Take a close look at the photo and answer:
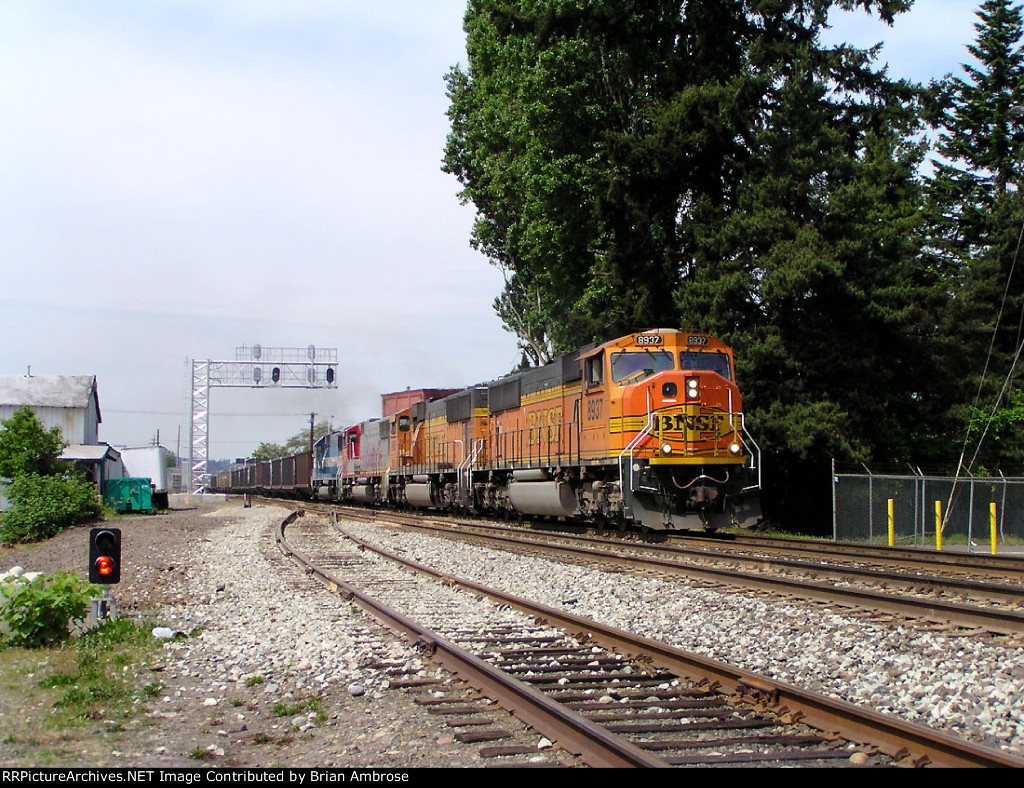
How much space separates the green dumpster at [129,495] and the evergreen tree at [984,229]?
33783 mm

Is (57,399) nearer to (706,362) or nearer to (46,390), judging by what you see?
(46,390)

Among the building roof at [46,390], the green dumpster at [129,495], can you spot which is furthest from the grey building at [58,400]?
the green dumpster at [129,495]

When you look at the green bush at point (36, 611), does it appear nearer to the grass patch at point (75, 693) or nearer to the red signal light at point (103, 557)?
the grass patch at point (75, 693)

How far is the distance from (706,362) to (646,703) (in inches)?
496

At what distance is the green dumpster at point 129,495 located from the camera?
41969 millimetres

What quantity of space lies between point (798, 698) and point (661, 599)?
4.70 meters

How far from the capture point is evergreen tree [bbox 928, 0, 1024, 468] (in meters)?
28.4

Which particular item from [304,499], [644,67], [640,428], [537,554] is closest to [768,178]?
[644,67]

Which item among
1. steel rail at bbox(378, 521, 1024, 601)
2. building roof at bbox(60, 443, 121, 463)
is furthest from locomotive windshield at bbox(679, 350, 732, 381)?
building roof at bbox(60, 443, 121, 463)

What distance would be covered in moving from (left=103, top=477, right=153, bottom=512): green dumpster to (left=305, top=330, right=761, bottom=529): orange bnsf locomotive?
22601mm

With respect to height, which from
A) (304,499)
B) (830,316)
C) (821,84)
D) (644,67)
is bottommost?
(304,499)

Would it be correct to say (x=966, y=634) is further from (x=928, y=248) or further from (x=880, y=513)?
(x=928, y=248)

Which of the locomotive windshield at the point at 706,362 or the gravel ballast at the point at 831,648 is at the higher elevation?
the locomotive windshield at the point at 706,362

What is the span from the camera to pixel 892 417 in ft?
87.6
